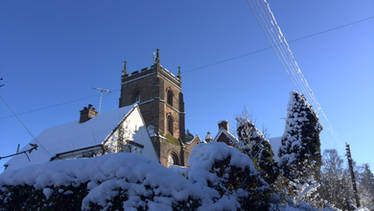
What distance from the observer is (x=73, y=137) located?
2259cm

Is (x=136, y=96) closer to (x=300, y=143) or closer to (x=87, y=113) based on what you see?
(x=87, y=113)

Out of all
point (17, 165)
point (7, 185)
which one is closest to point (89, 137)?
point (17, 165)

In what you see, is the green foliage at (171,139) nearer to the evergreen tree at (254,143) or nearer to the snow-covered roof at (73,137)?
the snow-covered roof at (73,137)

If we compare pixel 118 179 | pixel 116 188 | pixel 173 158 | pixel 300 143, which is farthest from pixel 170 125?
pixel 116 188

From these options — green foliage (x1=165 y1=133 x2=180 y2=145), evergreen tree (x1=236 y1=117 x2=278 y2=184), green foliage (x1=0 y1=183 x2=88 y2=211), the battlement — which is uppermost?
the battlement

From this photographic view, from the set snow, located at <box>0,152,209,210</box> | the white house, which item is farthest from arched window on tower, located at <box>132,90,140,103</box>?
snow, located at <box>0,152,209,210</box>

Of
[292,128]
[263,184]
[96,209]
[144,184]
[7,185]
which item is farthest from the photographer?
[292,128]

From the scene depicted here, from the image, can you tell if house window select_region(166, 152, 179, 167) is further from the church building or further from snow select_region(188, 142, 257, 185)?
snow select_region(188, 142, 257, 185)

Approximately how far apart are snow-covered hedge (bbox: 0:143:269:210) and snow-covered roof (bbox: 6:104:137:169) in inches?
595

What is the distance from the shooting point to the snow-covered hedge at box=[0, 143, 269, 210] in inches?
153

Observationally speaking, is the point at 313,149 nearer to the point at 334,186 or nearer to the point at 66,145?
the point at 334,186

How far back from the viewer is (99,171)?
4305 millimetres

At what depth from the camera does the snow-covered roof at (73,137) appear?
2102cm

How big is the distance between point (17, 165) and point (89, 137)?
6754 millimetres
